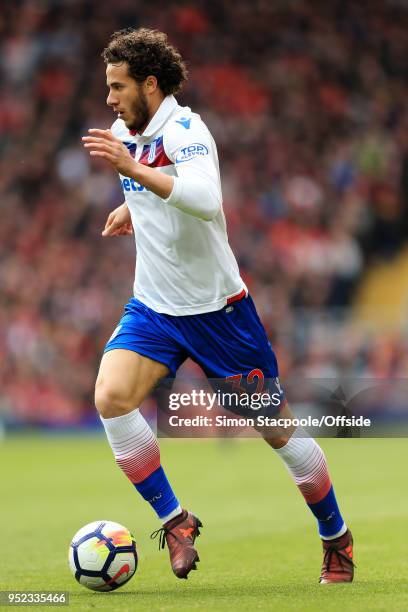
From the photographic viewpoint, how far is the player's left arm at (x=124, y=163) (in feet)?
16.1

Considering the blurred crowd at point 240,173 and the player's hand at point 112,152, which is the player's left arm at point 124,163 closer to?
the player's hand at point 112,152

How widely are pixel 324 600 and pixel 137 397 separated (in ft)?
3.94

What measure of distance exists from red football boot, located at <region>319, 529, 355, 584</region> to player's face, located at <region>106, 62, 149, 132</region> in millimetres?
2120

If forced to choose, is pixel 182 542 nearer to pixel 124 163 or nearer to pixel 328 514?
pixel 328 514

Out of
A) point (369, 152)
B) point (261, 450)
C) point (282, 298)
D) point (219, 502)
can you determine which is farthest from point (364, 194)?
point (219, 502)

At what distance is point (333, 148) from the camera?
20.8 m

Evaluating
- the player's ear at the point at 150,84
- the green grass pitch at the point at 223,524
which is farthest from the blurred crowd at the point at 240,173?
the player's ear at the point at 150,84

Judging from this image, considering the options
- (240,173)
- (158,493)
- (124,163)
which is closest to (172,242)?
(124,163)

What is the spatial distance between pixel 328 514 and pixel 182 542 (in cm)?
73

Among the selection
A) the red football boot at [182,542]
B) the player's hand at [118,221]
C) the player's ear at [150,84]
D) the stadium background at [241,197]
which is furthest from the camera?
the stadium background at [241,197]

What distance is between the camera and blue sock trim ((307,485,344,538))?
5609mm

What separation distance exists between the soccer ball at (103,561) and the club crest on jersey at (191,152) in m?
1.76

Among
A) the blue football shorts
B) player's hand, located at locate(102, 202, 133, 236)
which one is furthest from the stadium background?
the blue football shorts

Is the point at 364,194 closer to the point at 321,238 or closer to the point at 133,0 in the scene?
the point at 321,238
